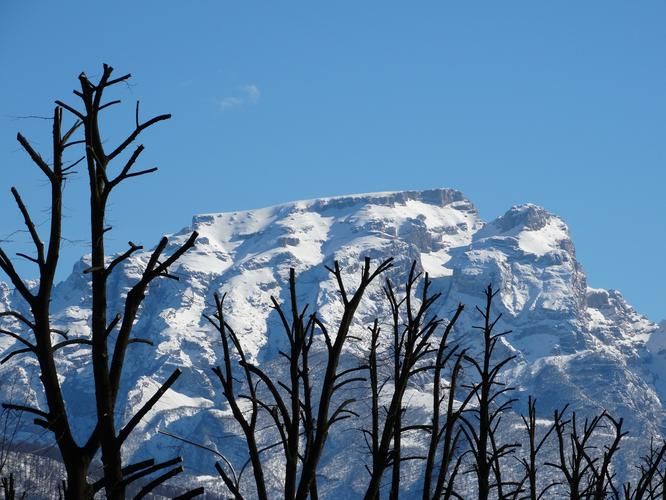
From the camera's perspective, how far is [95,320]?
19.7ft

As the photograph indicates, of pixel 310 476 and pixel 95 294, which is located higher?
pixel 95 294

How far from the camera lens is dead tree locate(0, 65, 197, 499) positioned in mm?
A: 5602

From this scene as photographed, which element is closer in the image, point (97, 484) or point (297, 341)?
point (97, 484)

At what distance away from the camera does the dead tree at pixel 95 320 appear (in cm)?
560

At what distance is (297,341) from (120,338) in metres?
1.60

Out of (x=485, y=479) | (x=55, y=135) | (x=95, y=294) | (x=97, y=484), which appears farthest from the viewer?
(x=485, y=479)

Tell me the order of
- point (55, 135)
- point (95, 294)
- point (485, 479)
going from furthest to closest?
1. point (485, 479)
2. point (55, 135)
3. point (95, 294)

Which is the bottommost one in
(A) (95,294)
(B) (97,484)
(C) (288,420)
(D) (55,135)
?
(B) (97,484)

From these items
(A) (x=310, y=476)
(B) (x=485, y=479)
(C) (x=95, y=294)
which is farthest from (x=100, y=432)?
(B) (x=485, y=479)

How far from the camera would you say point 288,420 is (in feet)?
22.5

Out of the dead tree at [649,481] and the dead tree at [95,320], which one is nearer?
the dead tree at [95,320]

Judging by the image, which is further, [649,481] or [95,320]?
[649,481]

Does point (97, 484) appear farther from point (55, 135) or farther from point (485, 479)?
point (485, 479)

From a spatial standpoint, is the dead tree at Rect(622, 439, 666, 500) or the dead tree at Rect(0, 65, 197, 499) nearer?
the dead tree at Rect(0, 65, 197, 499)
